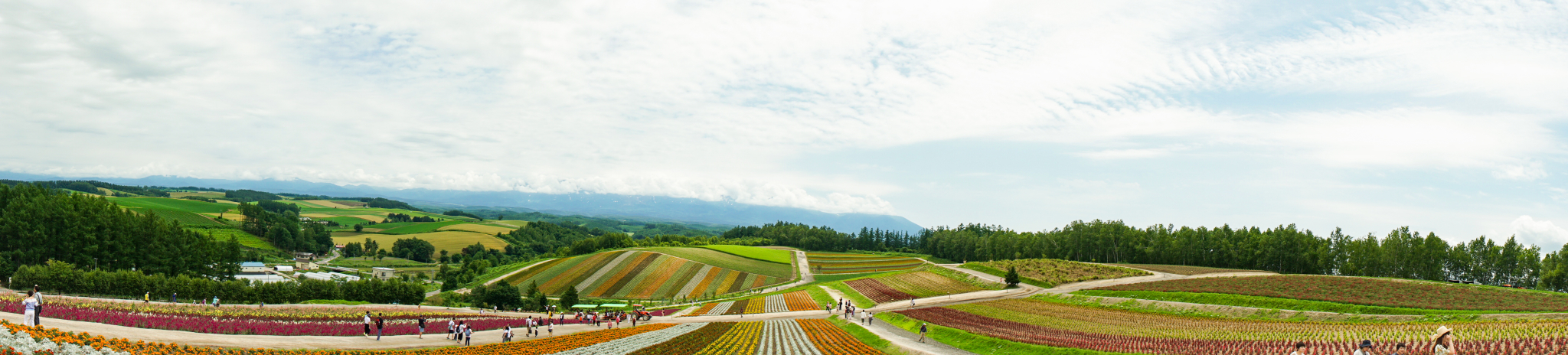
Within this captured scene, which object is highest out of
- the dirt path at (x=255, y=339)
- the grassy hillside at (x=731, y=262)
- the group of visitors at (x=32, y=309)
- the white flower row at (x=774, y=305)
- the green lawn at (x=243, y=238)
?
the group of visitors at (x=32, y=309)

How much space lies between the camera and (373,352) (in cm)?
2739

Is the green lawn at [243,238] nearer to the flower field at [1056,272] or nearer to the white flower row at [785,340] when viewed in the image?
the white flower row at [785,340]

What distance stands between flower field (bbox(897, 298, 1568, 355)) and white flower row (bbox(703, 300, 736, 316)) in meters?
21.8

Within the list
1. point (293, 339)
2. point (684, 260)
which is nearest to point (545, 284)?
point (684, 260)

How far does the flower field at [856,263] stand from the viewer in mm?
136250

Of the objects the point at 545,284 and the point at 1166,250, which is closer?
the point at 545,284

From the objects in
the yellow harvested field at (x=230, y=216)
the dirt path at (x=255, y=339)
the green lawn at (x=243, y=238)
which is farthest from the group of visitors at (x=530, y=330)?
the yellow harvested field at (x=230, y=216)

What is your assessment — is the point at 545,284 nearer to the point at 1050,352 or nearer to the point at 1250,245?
the point at 1050,352

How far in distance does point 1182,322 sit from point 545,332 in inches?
1787

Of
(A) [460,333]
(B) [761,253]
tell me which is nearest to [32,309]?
(A) [460,333]

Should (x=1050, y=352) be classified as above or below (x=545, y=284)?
above

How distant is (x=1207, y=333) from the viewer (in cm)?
3925

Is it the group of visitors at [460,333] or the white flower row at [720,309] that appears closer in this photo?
the group of visitors at [460,333]

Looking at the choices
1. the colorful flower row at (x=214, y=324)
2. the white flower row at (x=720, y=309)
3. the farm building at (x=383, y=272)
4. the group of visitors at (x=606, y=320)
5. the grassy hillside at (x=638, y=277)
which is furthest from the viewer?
the farm building at (x=383, y=272)
